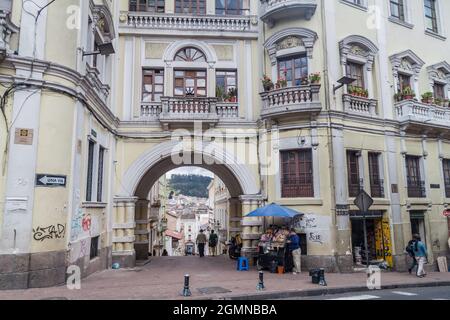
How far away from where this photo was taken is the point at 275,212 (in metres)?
13.6

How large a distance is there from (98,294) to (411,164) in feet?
46.5

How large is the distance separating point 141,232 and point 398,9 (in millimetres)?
16761

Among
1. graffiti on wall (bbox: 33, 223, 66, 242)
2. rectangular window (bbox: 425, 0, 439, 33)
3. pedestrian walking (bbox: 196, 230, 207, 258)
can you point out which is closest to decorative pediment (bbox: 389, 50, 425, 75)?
rectangular window (bbox: 425, 0, 439, 33)

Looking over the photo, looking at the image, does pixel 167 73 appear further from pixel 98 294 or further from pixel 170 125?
pixel 98 294

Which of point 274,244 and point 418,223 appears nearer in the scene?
point 274,244

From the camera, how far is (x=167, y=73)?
53.9 feet

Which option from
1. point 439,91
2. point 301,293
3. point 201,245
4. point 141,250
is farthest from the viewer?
point 201,245

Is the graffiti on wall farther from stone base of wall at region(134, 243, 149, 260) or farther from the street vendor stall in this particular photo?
stone base of wall at region(134, 243, 149, 260)

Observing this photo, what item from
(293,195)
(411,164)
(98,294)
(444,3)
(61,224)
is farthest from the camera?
(444,3)

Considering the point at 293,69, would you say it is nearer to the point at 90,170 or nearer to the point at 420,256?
the point at 420,256

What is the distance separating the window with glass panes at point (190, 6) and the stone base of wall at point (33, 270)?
12113 millimetres

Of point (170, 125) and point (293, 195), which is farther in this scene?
point (170, 125)

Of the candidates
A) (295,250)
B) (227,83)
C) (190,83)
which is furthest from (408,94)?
(190,83)
